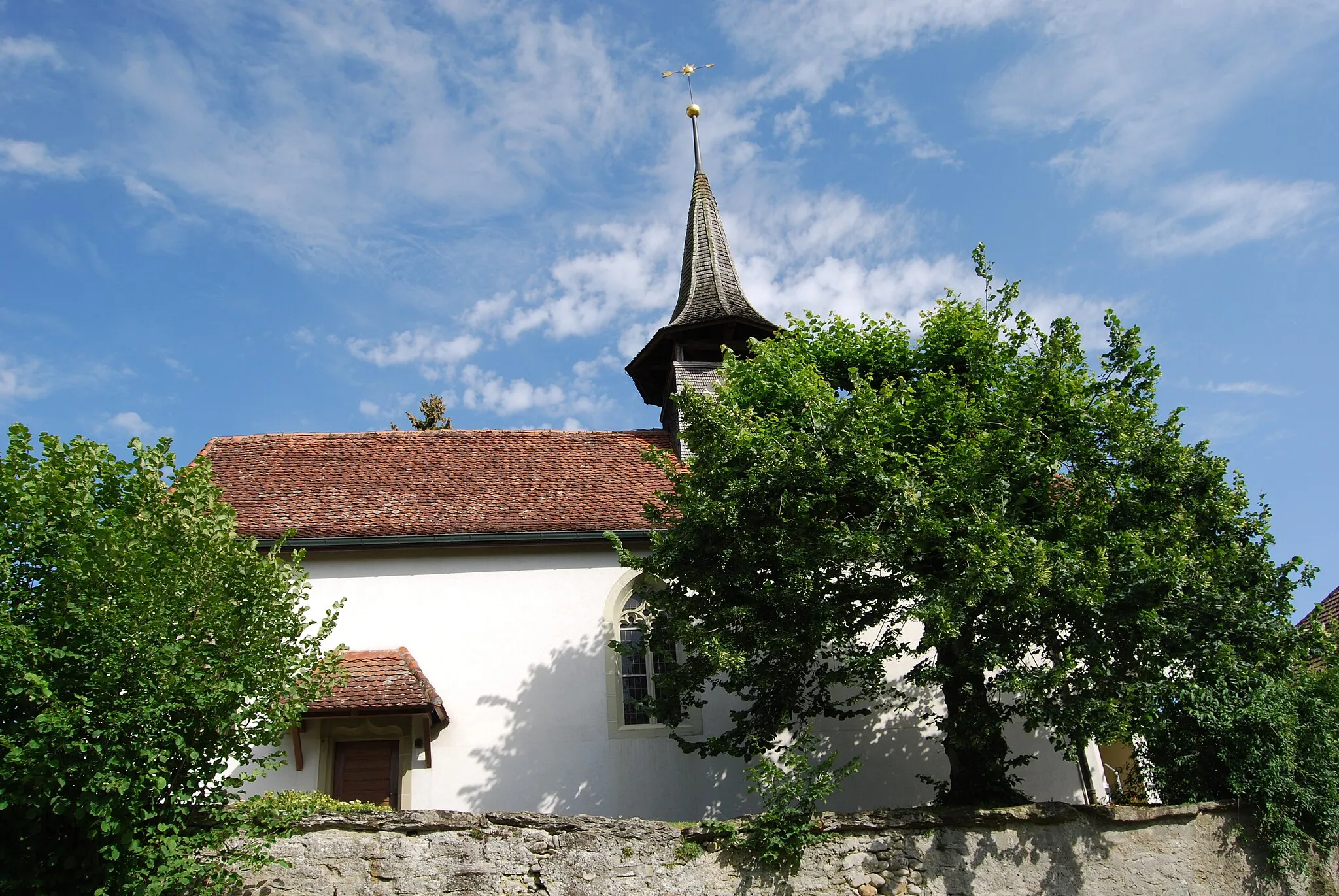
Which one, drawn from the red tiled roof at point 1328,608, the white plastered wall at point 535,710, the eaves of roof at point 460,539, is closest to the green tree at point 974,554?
the white plastered wall at point 535,710

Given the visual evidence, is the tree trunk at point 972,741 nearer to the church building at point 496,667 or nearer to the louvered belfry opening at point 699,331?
the church building at point 496,667

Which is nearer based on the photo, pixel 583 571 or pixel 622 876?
pixel 622 876

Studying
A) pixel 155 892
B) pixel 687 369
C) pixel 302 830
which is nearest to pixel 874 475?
pixel 302 830

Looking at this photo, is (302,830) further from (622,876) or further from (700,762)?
(700,762)

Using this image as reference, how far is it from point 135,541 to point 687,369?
12.4 m

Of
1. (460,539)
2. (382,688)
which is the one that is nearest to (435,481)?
(460,539)

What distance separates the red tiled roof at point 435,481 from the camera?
14.7 metres

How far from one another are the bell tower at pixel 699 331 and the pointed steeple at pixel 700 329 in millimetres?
13

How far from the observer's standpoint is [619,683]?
1397 cm

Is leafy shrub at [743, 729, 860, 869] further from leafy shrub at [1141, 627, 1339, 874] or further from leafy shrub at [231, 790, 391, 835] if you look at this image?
leafy shrub at [231, 790, 391, 835]

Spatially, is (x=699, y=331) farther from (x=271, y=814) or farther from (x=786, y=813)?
(x=271, y=814)

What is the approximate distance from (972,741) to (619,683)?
5170 mm

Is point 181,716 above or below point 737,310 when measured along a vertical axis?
below

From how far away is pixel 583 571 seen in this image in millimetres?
14695
